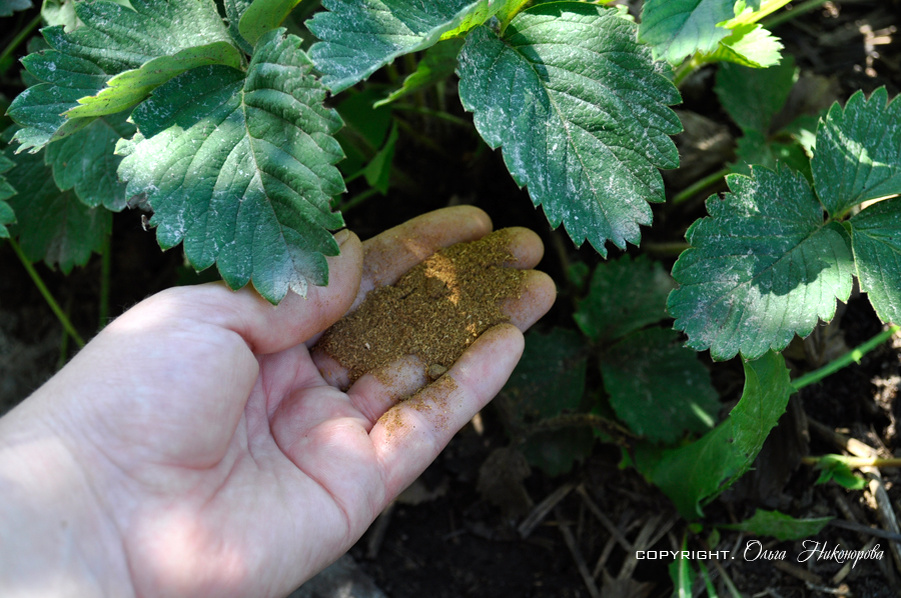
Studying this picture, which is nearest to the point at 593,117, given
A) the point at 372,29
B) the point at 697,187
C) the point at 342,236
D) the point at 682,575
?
the point at 372,29

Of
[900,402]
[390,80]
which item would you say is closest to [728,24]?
[390,80]

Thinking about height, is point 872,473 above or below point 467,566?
above

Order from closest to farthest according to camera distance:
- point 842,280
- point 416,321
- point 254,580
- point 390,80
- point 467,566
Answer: point 254,580, point 842,280, point 416,321, point 467,566, point 390,80

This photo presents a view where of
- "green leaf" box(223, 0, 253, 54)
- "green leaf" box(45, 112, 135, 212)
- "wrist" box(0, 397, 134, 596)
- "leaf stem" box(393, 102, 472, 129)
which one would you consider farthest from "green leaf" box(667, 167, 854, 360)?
"green leaf" box(45, 112, 135, 212)

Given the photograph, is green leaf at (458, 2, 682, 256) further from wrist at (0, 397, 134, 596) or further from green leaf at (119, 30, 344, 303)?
wrist at (0, 397, 134, 596)

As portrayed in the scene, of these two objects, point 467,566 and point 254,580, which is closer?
point 254,580

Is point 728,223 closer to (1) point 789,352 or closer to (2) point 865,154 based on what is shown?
(2) point 865,154

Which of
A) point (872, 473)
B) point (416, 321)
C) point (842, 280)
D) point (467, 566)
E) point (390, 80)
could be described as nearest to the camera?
point (842, 280)
